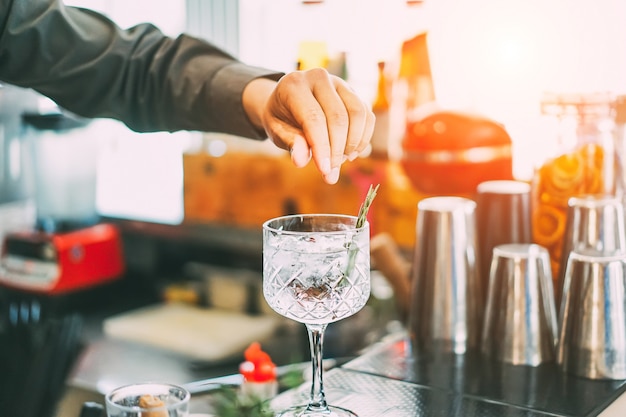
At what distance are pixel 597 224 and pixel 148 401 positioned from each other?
828mm

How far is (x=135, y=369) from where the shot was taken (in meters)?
2.69

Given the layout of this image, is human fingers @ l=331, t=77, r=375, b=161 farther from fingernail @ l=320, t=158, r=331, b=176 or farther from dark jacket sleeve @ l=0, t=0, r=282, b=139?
dark jacket sleeve @ l=0, t=0, r=282, b=139

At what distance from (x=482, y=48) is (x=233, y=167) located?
1001 millimetres

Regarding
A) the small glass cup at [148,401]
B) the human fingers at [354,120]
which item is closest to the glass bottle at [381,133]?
the human fingers at [354,120]

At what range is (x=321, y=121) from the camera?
116 cm

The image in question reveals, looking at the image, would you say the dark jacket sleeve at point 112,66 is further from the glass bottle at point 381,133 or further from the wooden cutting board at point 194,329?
the wooden cutting board at point 194,329

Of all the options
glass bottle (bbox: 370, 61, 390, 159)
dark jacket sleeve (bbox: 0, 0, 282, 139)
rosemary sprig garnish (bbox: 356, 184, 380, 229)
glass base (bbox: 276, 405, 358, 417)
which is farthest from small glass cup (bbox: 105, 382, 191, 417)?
glass bottle (bbox: 370, 61, 390, 159)

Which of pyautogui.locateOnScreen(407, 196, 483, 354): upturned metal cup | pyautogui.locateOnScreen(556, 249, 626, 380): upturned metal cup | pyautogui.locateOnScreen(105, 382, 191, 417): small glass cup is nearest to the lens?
pyautogui.locateOnScreen(105, 382, 191, 417): small glass cup

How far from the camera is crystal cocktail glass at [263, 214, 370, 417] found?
3.57ft

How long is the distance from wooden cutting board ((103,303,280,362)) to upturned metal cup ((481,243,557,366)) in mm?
1432

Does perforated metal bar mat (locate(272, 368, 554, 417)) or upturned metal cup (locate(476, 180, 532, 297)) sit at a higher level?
upturned metal cup (locate(476, 180, 532, 297))

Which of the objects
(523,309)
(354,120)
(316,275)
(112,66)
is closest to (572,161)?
(523,309)

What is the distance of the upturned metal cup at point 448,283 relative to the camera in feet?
5.06

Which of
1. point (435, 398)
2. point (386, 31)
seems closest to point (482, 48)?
point (386, 31)
